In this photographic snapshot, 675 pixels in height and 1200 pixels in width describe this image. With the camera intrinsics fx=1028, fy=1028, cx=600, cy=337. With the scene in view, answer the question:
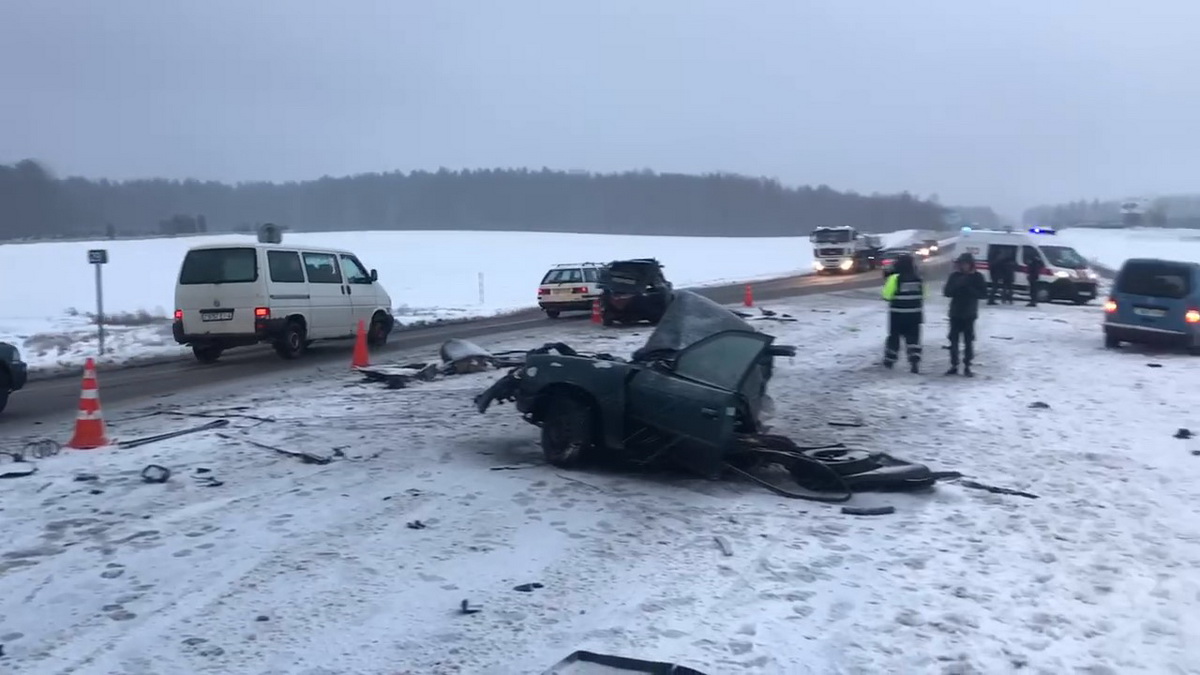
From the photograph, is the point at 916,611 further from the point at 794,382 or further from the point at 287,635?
the point at 794,382

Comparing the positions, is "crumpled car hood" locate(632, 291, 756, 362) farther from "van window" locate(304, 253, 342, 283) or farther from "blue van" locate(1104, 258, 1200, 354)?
"blue van" locate(1104, 258, 1200, 354)

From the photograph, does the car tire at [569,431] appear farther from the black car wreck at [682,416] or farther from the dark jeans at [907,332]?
the dark jeans at [907,332]

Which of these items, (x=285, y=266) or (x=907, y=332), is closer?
(x=907, y=332)

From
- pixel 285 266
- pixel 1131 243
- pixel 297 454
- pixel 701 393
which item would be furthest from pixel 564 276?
pixel 1131 243

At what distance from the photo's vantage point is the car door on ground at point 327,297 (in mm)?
18562

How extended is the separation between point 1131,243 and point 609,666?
100763 mm

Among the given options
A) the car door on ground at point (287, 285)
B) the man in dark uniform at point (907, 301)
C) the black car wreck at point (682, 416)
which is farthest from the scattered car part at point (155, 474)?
the man in dark uniform at point (907, 301)

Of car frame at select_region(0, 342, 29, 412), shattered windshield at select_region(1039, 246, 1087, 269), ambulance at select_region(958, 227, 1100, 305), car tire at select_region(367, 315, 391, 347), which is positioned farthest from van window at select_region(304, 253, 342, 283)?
shattered windshield at select_region(1039, 246, 1087, 269)

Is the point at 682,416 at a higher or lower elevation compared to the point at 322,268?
lower

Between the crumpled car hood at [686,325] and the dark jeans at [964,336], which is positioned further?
the dark jeans at [964,336]

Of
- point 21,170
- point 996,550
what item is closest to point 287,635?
point 996,550

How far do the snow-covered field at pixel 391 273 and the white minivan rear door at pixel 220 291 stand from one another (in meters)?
3.01

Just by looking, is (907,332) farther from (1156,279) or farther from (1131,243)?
(1131,243)

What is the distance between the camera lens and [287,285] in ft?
58.5
